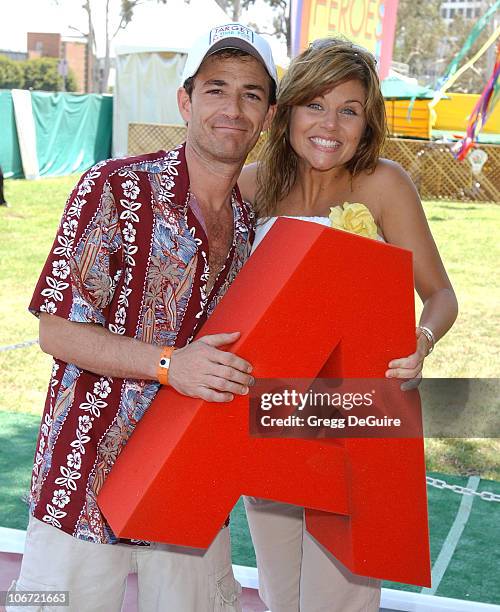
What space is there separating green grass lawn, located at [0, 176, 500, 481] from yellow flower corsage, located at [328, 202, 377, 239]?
10.8 feet

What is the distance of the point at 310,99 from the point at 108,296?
93cm

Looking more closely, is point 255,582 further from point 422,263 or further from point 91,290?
point 91,290

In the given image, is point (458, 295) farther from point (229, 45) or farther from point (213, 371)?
point (213, 371)

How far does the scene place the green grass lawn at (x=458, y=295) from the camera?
18.8ft

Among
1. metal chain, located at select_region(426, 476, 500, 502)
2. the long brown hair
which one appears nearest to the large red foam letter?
the long brown hair

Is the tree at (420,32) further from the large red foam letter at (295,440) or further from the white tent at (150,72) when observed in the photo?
the large red foam letter at (295,440)

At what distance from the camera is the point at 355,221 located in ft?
7.39

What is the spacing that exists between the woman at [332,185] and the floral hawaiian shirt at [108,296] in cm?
38

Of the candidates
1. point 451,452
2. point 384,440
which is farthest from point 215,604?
point 451,452

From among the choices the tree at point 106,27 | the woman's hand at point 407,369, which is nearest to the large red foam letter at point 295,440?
the woman's hand at point 407,369

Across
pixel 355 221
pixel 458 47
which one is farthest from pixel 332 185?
pixel 458 47

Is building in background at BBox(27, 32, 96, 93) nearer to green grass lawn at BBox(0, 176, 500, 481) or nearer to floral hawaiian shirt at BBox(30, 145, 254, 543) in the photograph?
green grass lawn at BBox(0, 176, 500, 481)

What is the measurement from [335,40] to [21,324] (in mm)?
6069

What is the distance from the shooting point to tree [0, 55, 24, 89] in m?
48.3
